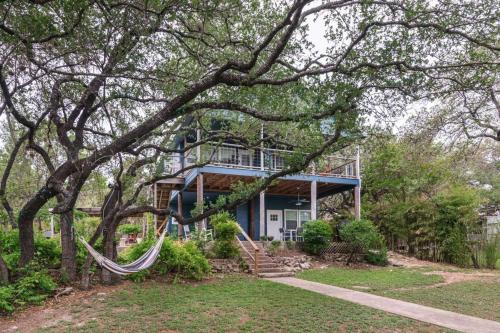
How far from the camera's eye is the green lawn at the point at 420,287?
7527 mm

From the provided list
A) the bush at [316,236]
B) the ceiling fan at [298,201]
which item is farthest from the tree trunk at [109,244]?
the ceiling fan at [298,201]

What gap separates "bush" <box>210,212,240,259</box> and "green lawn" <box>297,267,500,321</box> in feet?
7.30

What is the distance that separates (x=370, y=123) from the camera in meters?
6.42

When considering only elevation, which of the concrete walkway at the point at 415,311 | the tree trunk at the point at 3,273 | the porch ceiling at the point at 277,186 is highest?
the porch ceiling at the point at 277,186

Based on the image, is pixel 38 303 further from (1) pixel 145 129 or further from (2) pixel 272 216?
(2) pixel 272 216

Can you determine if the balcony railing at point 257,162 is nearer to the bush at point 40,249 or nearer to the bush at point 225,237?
the bush at point 225,237

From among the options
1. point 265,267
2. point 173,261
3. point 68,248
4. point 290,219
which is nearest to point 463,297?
point 265,267

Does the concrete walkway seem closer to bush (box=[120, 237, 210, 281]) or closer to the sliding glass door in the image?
bush (box=[120, 237, 210, 281])

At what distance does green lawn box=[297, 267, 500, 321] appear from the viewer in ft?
24.7

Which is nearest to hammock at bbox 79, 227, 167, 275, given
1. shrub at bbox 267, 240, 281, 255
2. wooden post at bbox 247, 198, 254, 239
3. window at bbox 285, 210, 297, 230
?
shrub at bbox 267, 240, 281, 255

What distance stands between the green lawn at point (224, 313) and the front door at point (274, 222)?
9012mm

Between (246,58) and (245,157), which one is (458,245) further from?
(246,58)

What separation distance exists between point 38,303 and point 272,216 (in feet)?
39.0

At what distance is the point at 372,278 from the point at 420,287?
1.58 m
